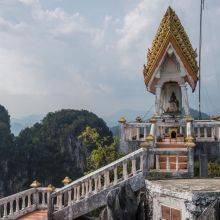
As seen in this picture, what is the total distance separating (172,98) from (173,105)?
0.42 m

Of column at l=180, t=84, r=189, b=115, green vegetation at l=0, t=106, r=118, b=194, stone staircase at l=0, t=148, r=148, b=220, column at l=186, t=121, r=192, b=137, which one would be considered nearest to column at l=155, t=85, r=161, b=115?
column at l=180, t=84, r=189, b=115

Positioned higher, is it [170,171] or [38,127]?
[38,127]

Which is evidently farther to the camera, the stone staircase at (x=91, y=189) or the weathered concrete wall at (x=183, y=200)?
the stone staircase at (x=91, y=189)

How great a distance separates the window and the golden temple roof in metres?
8.10

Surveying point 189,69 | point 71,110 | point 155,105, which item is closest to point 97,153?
point 155,105

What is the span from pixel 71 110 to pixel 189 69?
6346 cm

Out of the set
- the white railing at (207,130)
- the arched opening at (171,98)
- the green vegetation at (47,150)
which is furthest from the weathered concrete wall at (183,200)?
the green vegetation at (47,150)

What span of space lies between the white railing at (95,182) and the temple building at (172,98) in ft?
9.62

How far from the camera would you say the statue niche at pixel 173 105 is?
22.2 meters

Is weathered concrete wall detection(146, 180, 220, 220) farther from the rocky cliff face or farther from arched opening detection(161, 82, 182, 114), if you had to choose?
arched opening detection(161, 82, 182, 114)

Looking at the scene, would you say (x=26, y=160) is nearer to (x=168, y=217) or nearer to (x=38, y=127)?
(x=38, y=127)

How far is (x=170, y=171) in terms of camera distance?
52.3 ft

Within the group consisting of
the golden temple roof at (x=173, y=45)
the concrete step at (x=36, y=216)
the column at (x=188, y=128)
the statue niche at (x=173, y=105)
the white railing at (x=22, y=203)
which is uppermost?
the golden temple roof at (x=173, y=45)

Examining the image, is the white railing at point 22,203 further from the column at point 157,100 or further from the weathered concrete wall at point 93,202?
the column at point 157,100
